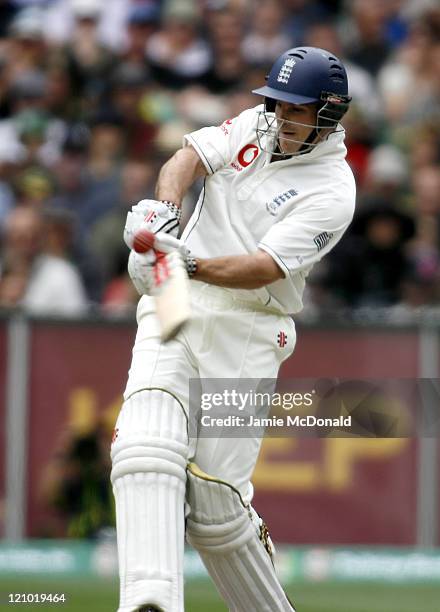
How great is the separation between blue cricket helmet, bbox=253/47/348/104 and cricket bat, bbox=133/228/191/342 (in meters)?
0.77

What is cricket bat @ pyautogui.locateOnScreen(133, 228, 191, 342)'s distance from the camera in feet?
17.3

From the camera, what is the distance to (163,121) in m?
11.7

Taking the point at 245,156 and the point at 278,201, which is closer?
the point at 278,201

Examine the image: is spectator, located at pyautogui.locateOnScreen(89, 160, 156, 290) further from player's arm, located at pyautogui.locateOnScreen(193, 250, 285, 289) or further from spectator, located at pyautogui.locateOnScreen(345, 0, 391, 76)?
player's arm, located at pyautogui.locateOnScreen(193, 250, 285, 289)

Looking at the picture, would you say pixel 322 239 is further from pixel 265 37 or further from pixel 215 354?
pixel 265 37

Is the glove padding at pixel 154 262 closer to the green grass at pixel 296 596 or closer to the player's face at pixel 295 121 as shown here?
the player's face at pixel 295 121

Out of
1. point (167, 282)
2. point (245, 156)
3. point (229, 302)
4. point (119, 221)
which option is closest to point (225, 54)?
point (119, 221)

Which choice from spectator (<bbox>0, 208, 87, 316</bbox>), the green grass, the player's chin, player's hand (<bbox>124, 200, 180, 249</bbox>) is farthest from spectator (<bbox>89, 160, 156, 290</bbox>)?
player's hand (<bbox>124, 200, 180, 249</bbox>)

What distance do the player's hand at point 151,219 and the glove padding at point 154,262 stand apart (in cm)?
6

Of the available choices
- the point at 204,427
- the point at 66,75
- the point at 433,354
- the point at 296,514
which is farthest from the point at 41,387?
the point at 204,427

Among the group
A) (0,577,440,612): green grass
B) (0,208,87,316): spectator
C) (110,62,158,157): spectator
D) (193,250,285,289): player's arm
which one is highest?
(110,62,158,157): spectator

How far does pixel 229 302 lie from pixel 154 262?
55 centimetres

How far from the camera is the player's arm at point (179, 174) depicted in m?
5.80

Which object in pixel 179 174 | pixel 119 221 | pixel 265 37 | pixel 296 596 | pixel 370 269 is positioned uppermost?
pixel 265 37
